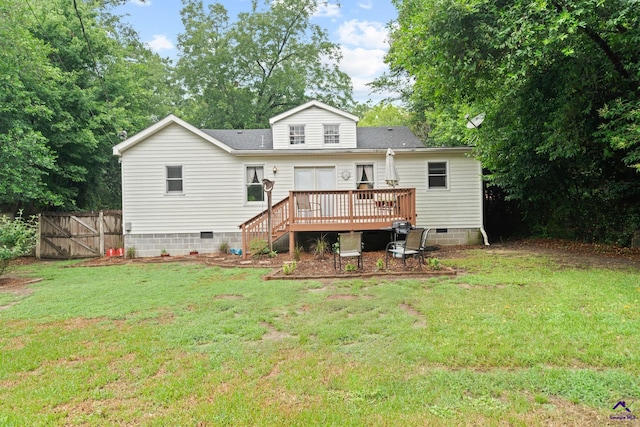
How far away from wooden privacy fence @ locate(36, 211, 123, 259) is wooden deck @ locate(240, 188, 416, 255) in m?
5.80

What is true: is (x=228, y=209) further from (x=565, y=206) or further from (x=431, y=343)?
(x=565, y=206)

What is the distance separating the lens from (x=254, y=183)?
40.7 feet

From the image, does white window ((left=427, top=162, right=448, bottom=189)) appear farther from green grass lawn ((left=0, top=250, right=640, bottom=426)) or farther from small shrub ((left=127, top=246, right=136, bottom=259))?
small shrub ((left=127, top=246, right=136, bottom=259))

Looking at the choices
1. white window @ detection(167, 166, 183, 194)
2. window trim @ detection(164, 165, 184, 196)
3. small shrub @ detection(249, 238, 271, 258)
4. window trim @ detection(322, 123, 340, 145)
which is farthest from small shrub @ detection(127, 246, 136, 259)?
window trim @ detection(322, 123, 340, 145)

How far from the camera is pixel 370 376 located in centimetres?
284

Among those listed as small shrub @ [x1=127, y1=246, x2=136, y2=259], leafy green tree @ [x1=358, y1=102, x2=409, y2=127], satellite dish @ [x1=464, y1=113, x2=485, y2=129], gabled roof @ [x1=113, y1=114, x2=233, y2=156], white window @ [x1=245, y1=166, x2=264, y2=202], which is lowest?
small shrub @ [x1=127, y1=246, x2=136, y2=259]

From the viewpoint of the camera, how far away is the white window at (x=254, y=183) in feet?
40.6

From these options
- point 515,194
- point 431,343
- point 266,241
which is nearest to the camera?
point 431,343

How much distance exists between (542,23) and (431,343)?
21.3 feet

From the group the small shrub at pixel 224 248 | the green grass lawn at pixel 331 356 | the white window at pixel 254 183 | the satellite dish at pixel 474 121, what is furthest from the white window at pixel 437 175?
the small shrub at pixel 224 248

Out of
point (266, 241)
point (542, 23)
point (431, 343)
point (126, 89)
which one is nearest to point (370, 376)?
point (431, 343)

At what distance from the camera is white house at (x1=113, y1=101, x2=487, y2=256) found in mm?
12023

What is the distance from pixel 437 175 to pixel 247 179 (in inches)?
276

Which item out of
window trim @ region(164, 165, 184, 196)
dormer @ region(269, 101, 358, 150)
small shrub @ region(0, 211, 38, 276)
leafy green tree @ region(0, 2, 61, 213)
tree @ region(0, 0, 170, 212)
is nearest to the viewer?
small shrub @ region(0, 211, 38, 276)
